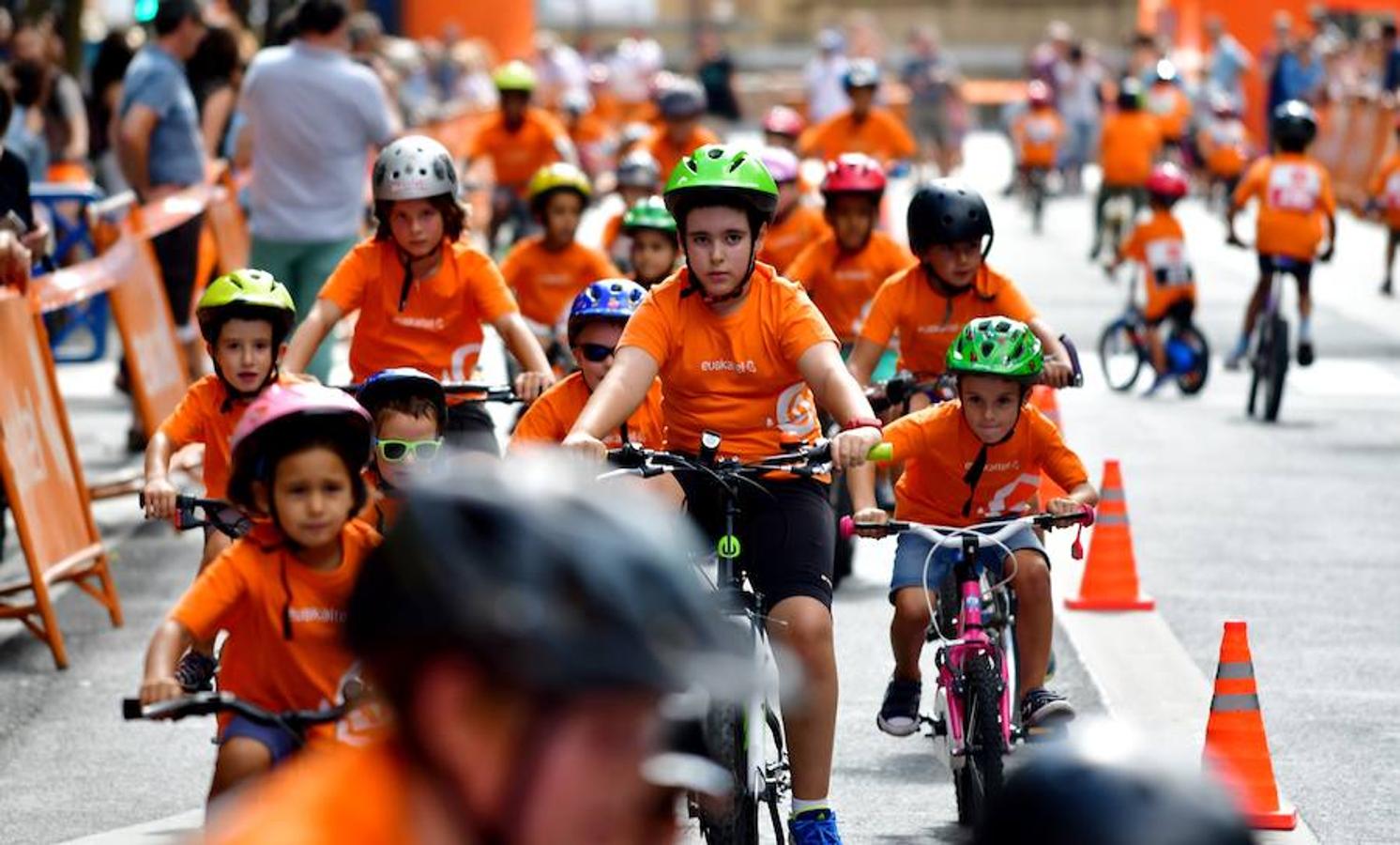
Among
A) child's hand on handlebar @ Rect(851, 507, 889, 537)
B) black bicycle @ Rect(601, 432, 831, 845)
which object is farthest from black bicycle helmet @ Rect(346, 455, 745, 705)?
child's hand on handlebar @ Rect(851, 507, 889, 537)

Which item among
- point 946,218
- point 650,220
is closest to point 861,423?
point 946,218

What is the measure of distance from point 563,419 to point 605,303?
17.0 inches

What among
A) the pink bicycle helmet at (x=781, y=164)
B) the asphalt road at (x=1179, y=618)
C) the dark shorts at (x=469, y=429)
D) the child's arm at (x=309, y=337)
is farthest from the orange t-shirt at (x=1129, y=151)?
the child's arm at (x=309, y=337)

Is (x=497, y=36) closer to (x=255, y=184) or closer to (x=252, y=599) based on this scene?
(x=255, y=184)

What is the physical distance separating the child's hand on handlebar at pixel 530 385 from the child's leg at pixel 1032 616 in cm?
157

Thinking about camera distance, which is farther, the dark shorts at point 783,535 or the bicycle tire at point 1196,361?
the bicycle tire at point 1196,361

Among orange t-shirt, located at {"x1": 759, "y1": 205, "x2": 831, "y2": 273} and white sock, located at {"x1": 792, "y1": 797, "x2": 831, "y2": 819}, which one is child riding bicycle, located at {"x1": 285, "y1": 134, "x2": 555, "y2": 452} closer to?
white sock, located at {"x1": 792, "y1": 797, "x2": 831, "y2": 819}

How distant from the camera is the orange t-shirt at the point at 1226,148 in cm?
3325

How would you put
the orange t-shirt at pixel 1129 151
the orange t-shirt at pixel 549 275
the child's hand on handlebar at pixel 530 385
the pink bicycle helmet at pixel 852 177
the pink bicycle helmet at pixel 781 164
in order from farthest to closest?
the orange t-shirt at pixel 1129 151
the pink bicycle helmet at pixel 781 164
the orange t-shirt at pixel 549 275
the pink bicycle helmet at pixel 852 177
the child's hand on handlebar at pixel 530 385

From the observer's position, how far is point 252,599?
555 cm

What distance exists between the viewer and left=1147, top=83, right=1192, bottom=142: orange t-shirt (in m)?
32.2

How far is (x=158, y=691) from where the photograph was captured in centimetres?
511

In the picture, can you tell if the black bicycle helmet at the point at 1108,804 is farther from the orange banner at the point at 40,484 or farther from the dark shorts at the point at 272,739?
the orange banner at the point at 40,484

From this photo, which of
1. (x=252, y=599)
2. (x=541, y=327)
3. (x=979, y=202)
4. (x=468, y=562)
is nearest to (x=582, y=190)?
(x=541, y=327)
